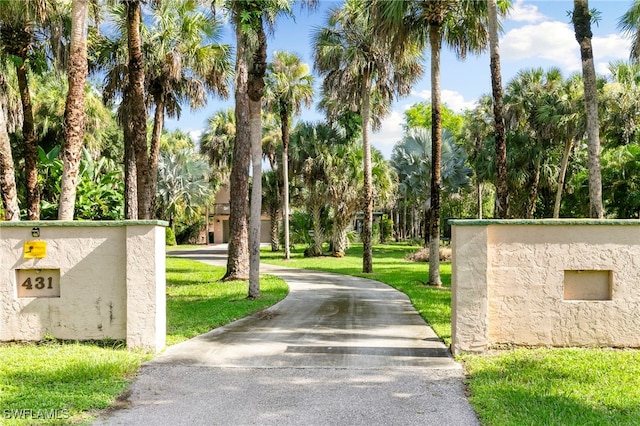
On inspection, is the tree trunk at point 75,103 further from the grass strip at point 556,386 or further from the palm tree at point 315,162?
the palm tree at point 315,162

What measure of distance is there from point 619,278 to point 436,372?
275 cm

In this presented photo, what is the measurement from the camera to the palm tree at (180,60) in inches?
700

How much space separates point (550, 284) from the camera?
21.7 feet

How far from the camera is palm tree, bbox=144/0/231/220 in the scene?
17781 mm

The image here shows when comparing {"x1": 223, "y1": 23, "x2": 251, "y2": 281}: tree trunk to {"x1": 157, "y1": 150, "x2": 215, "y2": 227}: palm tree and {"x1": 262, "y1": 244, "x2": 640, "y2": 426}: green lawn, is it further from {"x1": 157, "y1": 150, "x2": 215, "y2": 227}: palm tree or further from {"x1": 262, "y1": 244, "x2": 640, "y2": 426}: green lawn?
{"x1": 157, "y1": 150, "x2": 215, "y2": 227}: palm tree

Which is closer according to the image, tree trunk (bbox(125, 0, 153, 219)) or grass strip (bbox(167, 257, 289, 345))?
grass strip (bbox(167, 257, 289, 345))

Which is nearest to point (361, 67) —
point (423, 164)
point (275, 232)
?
point (275, 232)

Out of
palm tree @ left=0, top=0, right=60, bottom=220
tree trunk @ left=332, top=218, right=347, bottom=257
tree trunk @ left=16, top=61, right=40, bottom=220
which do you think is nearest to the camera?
palm tree @ left=0, top=0, right=60, bottom=220

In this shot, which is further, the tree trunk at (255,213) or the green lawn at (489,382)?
the tree trunk at (255,213)

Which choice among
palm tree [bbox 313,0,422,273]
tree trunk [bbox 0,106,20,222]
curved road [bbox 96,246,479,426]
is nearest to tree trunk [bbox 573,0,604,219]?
curved road [bbox 96,246,479,426]

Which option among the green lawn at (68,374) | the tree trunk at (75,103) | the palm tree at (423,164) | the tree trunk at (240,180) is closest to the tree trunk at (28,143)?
the tree trunk at (75,103)

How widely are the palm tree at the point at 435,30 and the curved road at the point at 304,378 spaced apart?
6456mm

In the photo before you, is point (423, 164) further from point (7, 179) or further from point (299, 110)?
point (7, 179)

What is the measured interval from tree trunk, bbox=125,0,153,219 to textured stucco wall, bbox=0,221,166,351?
6.54 meters
